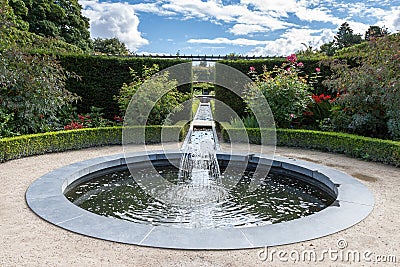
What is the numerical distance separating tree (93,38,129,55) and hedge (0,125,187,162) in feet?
67.4

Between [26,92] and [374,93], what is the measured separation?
761cm

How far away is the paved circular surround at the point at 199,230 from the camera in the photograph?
3.04m

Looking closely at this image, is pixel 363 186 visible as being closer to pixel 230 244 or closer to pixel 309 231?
pixel 309 231

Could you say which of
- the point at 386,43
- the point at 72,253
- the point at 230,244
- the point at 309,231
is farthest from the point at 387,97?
the point at 72,253

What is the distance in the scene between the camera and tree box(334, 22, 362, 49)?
27825 mm

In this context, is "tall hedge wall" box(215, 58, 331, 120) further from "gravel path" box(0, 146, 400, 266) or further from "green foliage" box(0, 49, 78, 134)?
"gravel path" box(0, 146, 400, 266)

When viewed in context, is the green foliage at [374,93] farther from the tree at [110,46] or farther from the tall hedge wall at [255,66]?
the tree at [110,46]

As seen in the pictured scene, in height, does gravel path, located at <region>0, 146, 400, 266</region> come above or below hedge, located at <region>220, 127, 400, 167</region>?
below

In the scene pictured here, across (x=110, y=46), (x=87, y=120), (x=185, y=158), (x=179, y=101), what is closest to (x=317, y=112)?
(x=179, y=101)

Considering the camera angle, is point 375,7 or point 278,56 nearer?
point 375,7

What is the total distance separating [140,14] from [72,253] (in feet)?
35.7

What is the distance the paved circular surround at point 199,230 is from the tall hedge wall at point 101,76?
6066 mm

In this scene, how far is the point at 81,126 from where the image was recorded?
8.96 m

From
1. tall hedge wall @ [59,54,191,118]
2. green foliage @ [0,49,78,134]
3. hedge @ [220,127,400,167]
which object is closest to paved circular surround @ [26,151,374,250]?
hedge @ [220,127,400,167]
